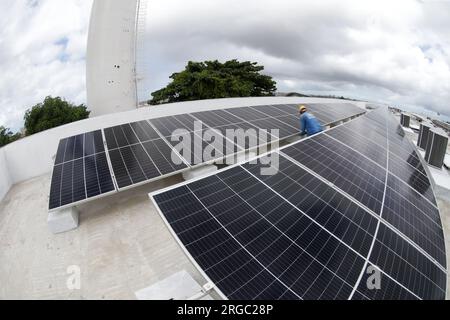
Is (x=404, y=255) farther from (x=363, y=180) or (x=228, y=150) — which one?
(x=228, y=150)

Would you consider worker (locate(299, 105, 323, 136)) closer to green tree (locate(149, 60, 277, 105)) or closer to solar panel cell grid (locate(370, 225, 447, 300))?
solar panel cell grid (locate(370, 225, 447, 300))

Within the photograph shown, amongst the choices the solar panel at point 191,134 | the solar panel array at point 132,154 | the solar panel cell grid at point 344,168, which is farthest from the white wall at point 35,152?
the solar panel cell grid at point 344,168

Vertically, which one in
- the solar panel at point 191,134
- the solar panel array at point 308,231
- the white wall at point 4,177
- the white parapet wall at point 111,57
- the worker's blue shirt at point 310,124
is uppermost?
the white parapet wall at point 111,57

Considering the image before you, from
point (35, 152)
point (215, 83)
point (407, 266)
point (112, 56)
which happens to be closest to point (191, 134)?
point (35, 152)

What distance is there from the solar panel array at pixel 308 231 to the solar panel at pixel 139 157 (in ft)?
7.56

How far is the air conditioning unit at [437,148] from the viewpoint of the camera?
1308 centimetres

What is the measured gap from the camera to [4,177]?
381 inches

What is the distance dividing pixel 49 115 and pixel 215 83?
2100 cm

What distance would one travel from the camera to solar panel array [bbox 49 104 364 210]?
282 inches

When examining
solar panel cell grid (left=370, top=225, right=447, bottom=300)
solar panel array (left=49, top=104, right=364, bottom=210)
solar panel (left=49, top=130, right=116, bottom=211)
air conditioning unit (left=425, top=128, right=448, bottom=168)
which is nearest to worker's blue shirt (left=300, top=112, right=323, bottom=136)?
solar panel array (left=49, top=104, right=364, bottom=210)

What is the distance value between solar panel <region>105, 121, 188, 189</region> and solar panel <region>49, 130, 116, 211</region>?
0.36 metres

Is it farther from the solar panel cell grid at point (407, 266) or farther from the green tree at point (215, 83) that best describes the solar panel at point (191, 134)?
the green tree at point (215, 83)

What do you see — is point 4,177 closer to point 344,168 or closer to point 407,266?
point 344,168
